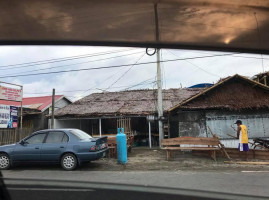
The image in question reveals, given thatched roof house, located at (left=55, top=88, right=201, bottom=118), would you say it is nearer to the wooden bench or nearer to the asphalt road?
the wooden bench

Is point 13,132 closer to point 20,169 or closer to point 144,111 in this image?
point 20,169

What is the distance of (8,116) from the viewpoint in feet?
48.4

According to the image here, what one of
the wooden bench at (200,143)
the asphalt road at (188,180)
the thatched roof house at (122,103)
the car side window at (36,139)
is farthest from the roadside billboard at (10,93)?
the wooden bench at (200,143)

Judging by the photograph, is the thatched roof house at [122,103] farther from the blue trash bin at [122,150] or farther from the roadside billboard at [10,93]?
the blue trash bin at [122,150]

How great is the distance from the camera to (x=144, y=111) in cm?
1780

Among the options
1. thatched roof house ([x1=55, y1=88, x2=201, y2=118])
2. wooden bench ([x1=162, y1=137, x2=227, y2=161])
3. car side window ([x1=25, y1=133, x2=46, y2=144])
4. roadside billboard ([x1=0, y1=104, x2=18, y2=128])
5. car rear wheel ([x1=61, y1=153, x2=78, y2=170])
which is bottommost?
car rear wheel ([x1=61, y1=153, x2=78, y2=170])

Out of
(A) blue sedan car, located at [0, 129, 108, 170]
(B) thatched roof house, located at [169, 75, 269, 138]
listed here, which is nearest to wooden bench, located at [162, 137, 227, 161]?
(B) thatched roof house, located at [169, 75, 269, 138]

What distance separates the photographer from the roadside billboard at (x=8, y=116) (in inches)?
567

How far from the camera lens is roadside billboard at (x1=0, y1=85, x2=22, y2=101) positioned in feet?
47.6

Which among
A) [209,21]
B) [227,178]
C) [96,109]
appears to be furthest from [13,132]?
[209,21]

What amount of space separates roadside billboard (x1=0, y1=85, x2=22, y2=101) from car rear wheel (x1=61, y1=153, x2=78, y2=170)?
26.5ft

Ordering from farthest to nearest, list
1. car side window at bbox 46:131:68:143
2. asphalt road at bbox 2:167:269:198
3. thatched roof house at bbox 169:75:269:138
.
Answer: thatched roof house at bbox 169:75:269:138 → car side window at bbox 46:131:68:143 → asphalt road at bbox 2:167:269:198

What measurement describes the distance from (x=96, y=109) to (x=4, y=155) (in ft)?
32.9

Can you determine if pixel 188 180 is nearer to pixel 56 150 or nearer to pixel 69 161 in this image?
pixel 69 161
